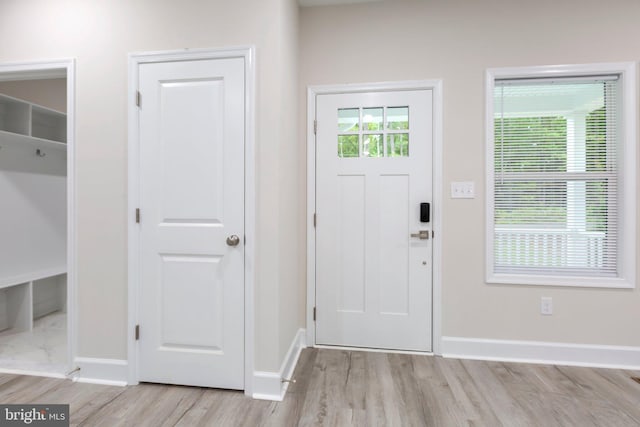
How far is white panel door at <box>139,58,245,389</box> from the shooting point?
74.1 inches

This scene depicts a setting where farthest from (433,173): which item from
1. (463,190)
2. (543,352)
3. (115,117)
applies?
(115,117)

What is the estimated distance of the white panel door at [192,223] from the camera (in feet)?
6.17

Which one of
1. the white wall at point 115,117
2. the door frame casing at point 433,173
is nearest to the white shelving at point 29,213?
the white wall at point 115,117

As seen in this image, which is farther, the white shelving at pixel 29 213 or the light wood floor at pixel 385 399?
the white shelving at pixel 29 213

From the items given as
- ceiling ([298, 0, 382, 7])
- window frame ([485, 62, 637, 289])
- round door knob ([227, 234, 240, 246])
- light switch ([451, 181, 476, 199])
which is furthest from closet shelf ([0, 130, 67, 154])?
window frame ([485, 62, 637, 289])

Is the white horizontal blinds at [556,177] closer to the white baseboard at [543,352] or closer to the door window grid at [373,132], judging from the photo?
the white baseboard at [543,352]

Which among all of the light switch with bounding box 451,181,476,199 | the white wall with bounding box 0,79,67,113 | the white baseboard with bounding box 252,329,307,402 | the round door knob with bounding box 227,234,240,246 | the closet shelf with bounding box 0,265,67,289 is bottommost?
the white baseboard with bounding box 252,329,307,402

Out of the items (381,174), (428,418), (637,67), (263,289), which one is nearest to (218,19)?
(381,174)

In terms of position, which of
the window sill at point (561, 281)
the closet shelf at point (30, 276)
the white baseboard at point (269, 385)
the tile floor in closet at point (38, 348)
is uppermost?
the window sill at point (561, 281)

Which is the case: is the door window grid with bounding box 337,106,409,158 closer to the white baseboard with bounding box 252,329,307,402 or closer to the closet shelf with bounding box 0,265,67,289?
the white baseboard with bounding box 252,329,307,402

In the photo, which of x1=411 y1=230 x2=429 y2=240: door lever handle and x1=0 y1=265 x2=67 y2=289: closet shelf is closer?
x1=411 y1=230 x2=429 y2=240: door lever handle

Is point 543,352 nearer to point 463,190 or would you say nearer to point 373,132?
point 463,190

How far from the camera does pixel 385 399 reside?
1820mm

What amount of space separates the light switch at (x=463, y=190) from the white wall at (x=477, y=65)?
4 cm
